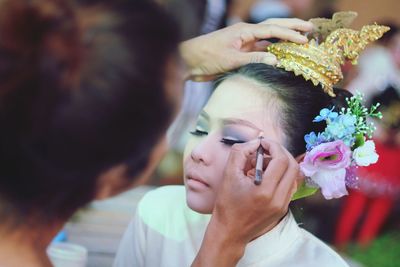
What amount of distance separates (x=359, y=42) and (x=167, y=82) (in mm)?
761

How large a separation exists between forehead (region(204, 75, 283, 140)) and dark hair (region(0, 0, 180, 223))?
0.62 m

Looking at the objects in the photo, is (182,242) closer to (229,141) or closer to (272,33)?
(229,141)

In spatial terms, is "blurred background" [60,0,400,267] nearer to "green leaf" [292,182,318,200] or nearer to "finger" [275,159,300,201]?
"green leaf" [292,182,318,200]

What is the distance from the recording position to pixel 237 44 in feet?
5.16

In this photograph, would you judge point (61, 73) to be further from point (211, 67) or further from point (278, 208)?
point (211, 67)

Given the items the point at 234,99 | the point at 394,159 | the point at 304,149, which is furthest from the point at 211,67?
the point at 394,159

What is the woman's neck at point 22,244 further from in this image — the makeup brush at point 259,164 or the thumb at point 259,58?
the thumb at point 259,58

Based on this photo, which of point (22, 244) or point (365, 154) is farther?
point (365, 154)

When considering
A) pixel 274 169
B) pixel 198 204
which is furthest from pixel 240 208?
pixel 198 204

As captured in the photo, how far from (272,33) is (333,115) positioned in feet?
0.70

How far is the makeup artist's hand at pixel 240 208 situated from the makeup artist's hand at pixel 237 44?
13.0 inches

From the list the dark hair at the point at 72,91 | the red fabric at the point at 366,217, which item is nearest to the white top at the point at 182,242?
the dark hair at the point at 72,91

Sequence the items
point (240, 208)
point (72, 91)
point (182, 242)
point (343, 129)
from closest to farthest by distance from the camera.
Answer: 1. point (72, 91)
2. point (240, 208)
3. point (343, 129)
4. point (182, 242)

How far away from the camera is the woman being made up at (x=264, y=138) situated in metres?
1.50
